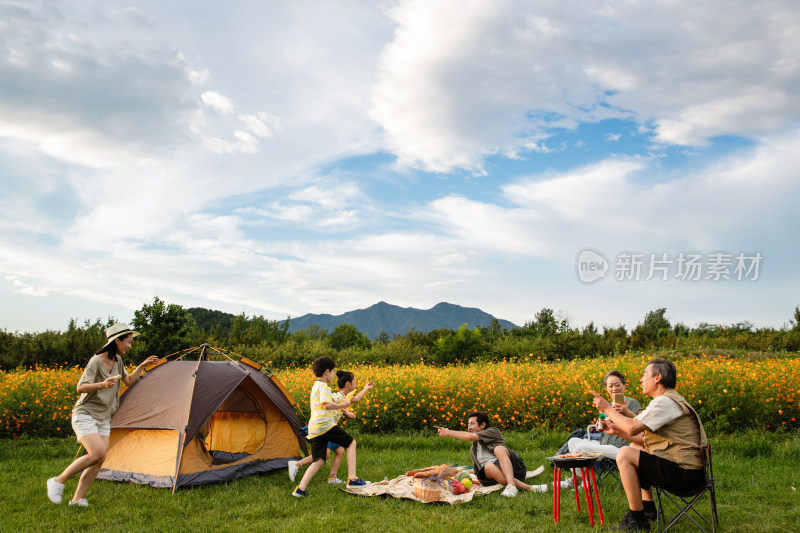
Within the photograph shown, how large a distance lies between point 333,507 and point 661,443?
364 cm

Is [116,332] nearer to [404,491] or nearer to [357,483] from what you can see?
[357,483]

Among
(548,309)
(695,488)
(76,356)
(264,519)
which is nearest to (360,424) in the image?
(264,519)

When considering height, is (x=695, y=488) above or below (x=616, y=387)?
below

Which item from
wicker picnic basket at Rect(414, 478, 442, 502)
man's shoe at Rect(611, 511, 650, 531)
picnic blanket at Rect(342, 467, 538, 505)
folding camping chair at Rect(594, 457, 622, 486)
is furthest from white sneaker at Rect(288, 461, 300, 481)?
man's shoe at Rect(611, 511, 650, 531)

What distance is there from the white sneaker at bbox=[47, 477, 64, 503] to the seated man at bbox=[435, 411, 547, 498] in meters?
4.78

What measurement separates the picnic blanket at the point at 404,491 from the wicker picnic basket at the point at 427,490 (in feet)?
0.19

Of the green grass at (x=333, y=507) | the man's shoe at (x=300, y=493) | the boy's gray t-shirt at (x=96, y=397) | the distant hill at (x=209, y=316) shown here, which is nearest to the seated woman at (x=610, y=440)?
the green grass at (x=333, y=507)

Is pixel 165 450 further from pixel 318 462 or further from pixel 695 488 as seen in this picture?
pixel 695 488

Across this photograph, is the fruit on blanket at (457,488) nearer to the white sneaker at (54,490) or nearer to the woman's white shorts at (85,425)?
the woman's white shorts at (85,425)

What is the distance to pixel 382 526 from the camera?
5.82 m

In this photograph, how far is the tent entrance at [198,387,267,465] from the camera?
30.7ft

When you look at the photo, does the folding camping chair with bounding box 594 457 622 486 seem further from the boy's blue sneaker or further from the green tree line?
the green tree line

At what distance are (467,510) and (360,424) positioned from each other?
220 inches

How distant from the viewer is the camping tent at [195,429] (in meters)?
7.70
